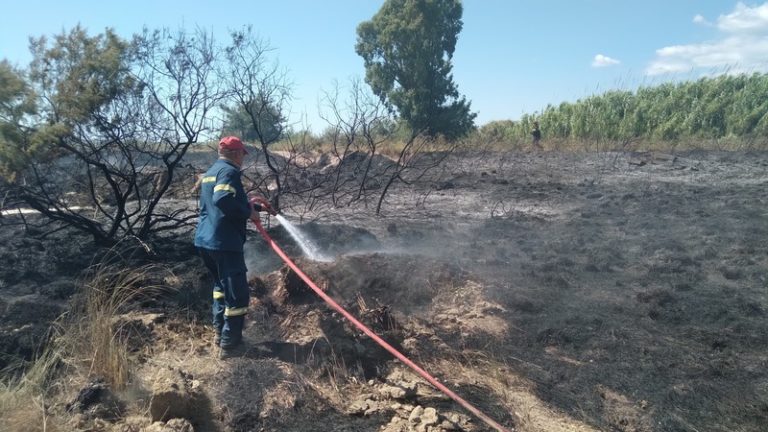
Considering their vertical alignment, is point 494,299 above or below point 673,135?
below

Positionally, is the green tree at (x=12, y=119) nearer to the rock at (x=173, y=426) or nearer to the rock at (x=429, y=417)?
the rock at (x=173, y=426)

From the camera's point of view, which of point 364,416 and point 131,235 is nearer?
point 364,416

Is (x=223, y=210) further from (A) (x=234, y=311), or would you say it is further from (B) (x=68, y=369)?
(B) (x=68, y=369)

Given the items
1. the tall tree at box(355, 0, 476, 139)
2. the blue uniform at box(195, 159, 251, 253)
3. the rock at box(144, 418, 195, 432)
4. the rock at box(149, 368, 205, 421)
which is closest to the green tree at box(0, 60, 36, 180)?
the blue uniform at box(195, 159, 251, 253)

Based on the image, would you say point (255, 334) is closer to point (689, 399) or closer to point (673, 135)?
point (689, 399)

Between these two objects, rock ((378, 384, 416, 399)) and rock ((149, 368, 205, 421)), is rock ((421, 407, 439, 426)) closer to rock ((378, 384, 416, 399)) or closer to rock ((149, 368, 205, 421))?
rock ((378, 384, 416, 399))

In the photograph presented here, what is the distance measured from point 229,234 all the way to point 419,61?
57.6ft

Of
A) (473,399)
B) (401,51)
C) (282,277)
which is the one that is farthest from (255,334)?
(401,51)

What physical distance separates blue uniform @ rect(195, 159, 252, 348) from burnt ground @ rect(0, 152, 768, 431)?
0.31 meters

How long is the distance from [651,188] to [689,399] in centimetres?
794

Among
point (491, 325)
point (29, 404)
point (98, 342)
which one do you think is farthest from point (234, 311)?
point (491, 325)

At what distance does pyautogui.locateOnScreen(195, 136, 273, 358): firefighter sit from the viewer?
4012 millimetres

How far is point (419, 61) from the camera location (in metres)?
20.4

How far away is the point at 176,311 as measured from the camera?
484cm
